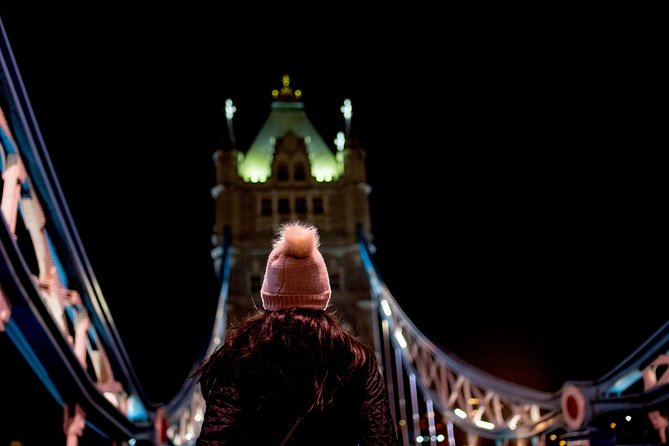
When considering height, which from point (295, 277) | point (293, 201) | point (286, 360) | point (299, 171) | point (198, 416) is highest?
point (299, 171)

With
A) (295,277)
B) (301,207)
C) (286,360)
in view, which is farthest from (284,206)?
(286,360)

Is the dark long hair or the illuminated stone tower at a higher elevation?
the illuminated stone tower

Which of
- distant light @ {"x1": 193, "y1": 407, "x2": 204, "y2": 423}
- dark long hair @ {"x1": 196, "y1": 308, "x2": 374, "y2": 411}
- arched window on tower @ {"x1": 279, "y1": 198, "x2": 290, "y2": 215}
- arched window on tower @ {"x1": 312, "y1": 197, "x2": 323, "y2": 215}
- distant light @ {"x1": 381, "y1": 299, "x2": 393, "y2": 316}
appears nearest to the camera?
dark long hair @ {"x1": 196, "y1": 308, "x2": 374, "y2": 411}

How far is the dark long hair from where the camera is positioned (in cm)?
257

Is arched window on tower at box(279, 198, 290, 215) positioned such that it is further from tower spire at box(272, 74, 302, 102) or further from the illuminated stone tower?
tower spire at box(272, 74, 302, 102)

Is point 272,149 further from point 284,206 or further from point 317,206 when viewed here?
point 317,206

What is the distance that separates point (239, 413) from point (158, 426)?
6.86m

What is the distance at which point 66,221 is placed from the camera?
570 centimetres

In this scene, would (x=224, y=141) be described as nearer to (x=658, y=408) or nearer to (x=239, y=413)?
(x=658, y=408)

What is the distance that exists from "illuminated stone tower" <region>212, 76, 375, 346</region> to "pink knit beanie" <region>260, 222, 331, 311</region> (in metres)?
27.0

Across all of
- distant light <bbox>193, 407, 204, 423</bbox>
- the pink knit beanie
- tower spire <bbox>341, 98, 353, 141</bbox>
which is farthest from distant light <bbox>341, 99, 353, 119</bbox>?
the pink knit beanie

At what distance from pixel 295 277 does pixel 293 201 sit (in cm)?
3165

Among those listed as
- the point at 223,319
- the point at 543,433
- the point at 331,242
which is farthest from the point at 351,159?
the point at 543,433

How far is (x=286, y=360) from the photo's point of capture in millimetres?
2611
